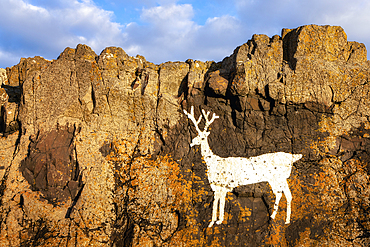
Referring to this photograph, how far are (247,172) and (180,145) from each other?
2.20 m

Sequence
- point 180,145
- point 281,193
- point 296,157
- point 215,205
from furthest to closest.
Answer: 1. point 180,145
2. point 296,157
3. point 281,193
4. point 215,205

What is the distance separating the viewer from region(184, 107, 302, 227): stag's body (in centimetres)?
679

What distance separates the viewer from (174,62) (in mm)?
8234

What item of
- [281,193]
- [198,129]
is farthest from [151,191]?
[281,193]

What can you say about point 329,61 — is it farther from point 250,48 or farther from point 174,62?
point 174,62

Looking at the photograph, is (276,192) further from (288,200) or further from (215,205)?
(215,205)

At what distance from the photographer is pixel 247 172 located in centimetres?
688

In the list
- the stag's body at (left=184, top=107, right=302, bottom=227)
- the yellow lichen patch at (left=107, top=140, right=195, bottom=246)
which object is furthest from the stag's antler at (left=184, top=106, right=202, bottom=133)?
the yellow lichen patch at (left=107, top=140, right=195, bottom=246)

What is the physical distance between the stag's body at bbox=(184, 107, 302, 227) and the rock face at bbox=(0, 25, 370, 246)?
6.9 inches

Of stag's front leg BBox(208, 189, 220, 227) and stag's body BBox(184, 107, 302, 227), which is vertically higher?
stag's body BBox(184, 107, 302, 227)

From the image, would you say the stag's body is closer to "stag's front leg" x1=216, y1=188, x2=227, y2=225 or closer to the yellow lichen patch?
"stag's front leg" x1=216, y1=188, x2=227, y2=225

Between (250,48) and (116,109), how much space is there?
16.3 feet

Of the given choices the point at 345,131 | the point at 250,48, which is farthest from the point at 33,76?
the point at 345,131

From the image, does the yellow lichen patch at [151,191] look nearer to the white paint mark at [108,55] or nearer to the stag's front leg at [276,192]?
the stag's front leg at [276,192]
